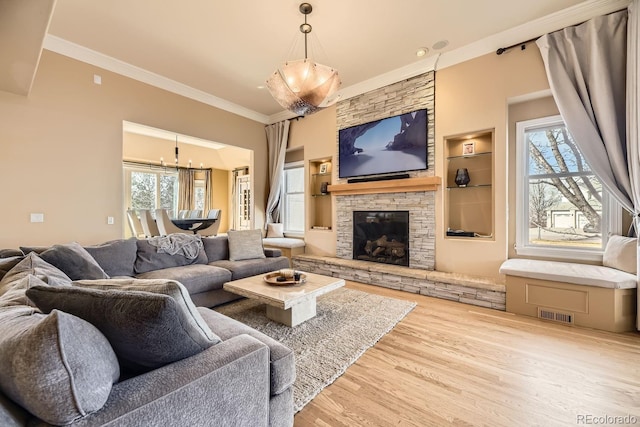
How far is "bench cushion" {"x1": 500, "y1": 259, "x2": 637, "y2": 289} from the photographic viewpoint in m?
2.40

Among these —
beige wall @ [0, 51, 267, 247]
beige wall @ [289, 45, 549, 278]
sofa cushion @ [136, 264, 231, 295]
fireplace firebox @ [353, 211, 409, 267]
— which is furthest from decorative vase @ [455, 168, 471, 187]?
beige wall @ [0, 51, 267, 247]

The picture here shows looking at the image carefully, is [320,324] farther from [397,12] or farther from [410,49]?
[410,49]

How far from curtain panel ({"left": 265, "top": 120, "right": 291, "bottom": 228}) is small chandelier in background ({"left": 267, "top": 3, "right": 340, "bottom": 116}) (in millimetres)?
3068

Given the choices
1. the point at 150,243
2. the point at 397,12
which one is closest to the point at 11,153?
the point at 150,243

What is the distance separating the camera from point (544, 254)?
10.6ft

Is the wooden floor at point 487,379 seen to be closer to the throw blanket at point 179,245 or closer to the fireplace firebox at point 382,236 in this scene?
the fireplace firebox at point 382,236

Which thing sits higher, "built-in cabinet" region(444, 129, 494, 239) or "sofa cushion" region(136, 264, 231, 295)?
"built-in cabinet" region(444, 129, 494, 239)

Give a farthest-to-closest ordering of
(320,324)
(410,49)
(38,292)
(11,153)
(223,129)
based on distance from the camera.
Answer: (223,129) < (410,49) < (11,153) < (320,324) < (38,292)

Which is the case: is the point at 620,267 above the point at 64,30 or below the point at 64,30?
below

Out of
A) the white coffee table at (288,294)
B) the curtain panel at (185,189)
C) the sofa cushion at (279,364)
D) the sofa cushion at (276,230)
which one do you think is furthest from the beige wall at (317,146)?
the curtain panel at (185,189)

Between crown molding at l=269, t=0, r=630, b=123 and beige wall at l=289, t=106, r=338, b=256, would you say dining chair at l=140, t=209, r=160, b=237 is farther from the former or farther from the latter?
crown molding at l=269, t=0, r=630, b=123

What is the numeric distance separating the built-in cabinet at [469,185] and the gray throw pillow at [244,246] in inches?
109

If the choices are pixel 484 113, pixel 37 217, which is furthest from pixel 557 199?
pixel 37 217

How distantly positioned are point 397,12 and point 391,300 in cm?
332
